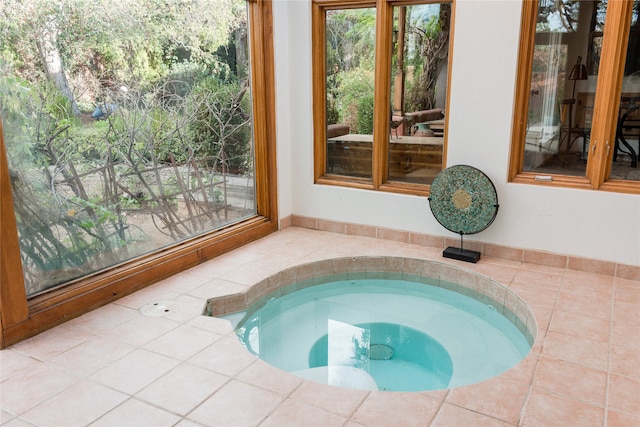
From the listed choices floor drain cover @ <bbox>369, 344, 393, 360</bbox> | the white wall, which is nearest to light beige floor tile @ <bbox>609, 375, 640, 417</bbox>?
floor drain cover @ <bbox>369, 344, 393, 360</bbox>

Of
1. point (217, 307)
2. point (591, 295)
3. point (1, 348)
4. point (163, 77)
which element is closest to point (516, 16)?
point (591, 295)

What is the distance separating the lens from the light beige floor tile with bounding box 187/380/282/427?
7.08 ft

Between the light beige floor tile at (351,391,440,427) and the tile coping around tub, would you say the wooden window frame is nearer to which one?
the tile coping around tub

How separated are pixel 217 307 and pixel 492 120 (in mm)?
2625

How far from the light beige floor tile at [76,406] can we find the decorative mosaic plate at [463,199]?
9.37ft

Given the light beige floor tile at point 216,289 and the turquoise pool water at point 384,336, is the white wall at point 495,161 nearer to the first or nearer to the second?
the turquoise pool water at point 384,336

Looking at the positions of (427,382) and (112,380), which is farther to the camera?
(427,382)

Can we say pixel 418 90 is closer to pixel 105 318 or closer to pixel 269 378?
pixel 269 378

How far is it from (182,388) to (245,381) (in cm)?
31

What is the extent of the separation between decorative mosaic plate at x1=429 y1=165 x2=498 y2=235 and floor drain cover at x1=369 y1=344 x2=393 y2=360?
52.9 inches

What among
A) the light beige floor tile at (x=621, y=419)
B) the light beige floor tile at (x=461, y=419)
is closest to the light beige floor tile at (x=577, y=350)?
the light beige floor tile at (x=621, y=419)

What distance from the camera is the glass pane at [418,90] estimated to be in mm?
4250

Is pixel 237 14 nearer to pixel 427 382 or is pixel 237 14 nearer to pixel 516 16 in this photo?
pixel 516 16

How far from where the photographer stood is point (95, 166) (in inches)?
130
